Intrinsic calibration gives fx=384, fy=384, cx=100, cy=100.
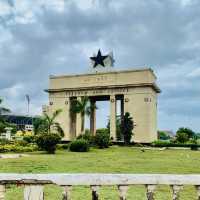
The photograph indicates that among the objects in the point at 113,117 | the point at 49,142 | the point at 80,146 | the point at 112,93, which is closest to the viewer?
the point at 49,142

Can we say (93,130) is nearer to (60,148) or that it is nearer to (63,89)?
(63,89)

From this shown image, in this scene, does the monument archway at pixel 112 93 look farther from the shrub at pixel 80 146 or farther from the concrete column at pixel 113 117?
the shrub at pixel 80 146

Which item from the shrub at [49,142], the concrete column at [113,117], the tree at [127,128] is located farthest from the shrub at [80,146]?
the concrete column at [113,117]

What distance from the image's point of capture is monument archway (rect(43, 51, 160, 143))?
58.8m

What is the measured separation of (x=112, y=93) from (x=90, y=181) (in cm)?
5729

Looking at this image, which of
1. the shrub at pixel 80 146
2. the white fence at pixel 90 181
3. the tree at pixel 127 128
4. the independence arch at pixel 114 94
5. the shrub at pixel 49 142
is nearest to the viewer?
the white fence at pixel 90 181

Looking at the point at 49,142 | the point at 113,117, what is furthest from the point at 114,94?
the point at 49,142

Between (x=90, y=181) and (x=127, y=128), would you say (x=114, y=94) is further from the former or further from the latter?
(x=90, y=181)

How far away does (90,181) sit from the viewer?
11.9ft

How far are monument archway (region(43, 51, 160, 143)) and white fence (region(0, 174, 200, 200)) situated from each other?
180 ft

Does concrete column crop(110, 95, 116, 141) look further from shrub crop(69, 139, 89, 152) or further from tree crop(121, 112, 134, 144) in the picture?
shrub crop(69, 139, 89, 152)

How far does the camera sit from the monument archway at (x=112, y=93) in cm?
5875

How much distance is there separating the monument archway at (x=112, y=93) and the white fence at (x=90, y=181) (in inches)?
2155

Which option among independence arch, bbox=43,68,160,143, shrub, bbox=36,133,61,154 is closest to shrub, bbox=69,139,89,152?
shrub, bbox=36,133,61,154
